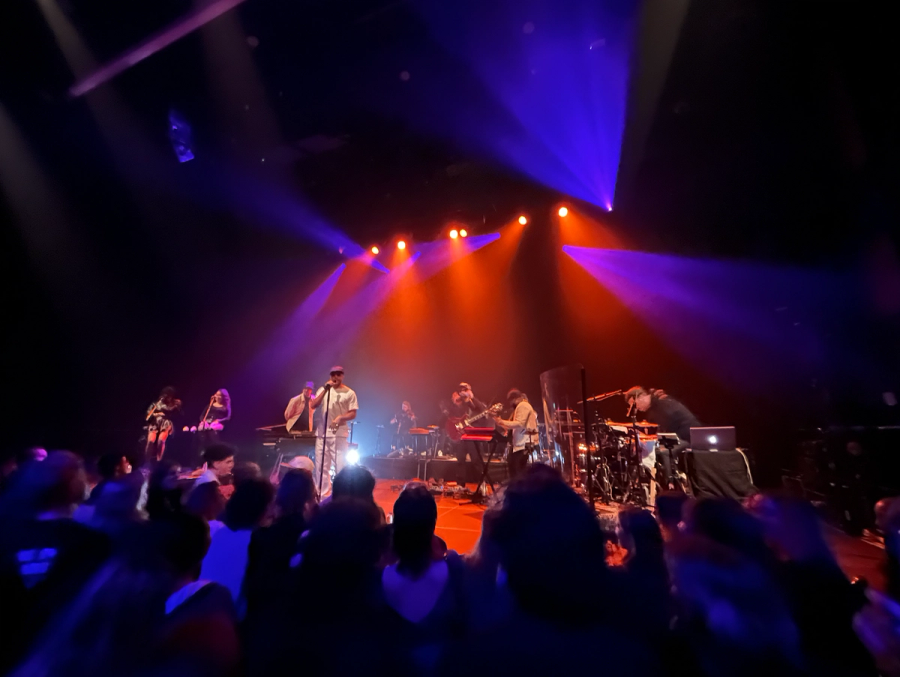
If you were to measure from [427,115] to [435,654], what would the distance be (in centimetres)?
831

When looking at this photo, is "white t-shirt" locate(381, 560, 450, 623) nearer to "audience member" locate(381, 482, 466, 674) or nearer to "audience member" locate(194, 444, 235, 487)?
"audience member" locate(381, 482, 466, 674)

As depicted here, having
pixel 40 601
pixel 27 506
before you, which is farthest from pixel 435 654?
pixel 27 506

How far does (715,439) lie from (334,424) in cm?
565

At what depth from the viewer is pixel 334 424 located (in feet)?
22.1

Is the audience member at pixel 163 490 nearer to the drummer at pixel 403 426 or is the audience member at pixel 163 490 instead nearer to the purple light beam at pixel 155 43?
the purple light beam at pixel 155 43

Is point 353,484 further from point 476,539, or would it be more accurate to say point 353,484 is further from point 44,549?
point 476,539

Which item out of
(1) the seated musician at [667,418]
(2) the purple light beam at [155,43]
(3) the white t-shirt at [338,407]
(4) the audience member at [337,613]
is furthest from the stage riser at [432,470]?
(2) the purple light beam at [155,43]

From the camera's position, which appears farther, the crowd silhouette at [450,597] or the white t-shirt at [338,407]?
the white t-shirt at [338,407]

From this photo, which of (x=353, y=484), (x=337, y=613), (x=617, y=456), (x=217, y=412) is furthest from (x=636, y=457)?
(x=217, y=412)

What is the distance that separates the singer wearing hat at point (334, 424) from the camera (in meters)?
6.74

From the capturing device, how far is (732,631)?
1.23 m

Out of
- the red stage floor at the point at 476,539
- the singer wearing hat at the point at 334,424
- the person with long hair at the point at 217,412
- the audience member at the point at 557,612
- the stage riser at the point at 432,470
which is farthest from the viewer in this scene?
the stage riser at the point at 432,470

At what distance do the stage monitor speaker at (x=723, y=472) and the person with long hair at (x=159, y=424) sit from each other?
906 cm

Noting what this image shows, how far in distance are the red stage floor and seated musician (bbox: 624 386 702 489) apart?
1.21 m
